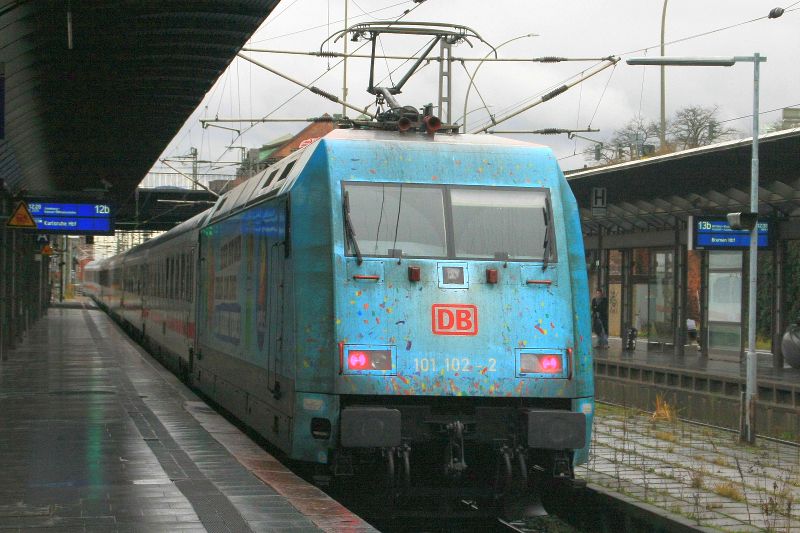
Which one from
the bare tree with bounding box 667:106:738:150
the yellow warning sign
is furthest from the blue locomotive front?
the bare tree with bounding box 667:106:738:150

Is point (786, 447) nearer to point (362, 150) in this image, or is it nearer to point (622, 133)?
point (362, 150)

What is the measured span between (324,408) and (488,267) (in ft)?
5.90

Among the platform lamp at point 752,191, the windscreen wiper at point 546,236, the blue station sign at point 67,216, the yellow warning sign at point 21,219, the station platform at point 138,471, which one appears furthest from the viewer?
the blue station sign at point 67,216

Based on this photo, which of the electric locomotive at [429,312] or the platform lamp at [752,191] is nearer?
the electric locomotive at [429,312]

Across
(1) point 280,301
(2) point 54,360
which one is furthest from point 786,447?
(2) point 54,360

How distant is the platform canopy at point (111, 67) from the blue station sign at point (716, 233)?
26.4ft

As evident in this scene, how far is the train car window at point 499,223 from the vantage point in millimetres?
9930

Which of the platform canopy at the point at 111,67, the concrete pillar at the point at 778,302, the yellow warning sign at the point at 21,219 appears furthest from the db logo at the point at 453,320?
the concrete pillar at the point at 778,302

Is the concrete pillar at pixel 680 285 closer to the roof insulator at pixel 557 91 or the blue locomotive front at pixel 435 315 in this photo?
the roof insulator at pixel 557 91

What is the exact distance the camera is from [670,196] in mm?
24109

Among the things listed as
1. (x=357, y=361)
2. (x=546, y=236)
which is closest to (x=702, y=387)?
(x=546, y=236)

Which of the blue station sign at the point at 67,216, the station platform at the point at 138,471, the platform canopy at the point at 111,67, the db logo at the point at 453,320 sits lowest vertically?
the station platform at the point at 138,471

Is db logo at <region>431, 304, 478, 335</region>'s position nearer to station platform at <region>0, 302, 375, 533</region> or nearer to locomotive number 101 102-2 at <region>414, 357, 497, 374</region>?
locomotive number 101 102-2 at <region>414, 357, 497, 374</region>

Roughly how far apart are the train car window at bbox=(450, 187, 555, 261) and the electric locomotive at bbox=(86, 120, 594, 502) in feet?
0.04
